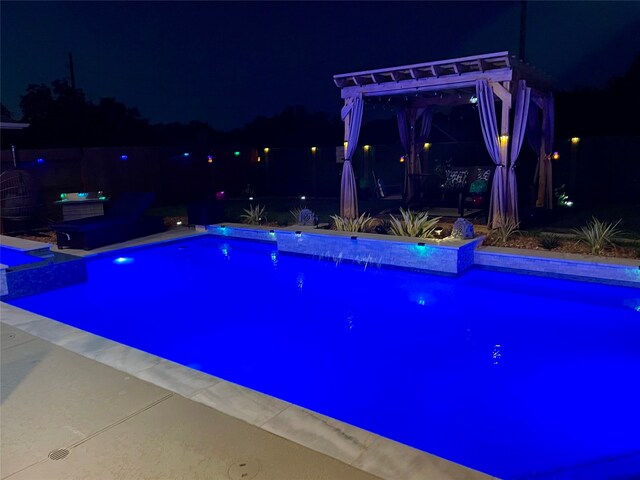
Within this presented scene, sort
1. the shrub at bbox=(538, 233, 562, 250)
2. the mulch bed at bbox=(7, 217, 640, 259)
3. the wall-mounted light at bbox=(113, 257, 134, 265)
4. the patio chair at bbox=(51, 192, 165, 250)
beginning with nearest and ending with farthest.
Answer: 1. the mulch bed at bbox=(7, 217, 640, 259)
2. the shrub at bbox=(538, 233, 562, 250)
3. the wall-mounted light at bbox=(113, 257, 134, 265)
4. the patio chair at bbox=(51, 192, 165, 250)

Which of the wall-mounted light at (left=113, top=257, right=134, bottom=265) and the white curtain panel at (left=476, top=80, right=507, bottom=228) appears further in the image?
the white curtain panel at (left=476, top=80, right=507, bottom=228)

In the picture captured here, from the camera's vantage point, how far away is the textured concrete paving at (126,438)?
212 cm

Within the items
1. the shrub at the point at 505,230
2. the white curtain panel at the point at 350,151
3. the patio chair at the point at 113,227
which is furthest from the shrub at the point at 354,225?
the patio chair at the point at 113,227

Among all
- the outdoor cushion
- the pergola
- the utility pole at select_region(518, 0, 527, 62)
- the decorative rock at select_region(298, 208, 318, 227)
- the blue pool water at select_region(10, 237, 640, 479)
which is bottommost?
the blue pool water at select_region(10, 237, 640, 479)

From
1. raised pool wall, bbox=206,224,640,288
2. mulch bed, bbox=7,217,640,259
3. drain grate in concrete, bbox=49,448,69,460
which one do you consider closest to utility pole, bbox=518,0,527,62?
mulch bed, bbox=7,217,640,259

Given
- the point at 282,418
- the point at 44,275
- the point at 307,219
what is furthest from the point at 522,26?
the point at 282,418

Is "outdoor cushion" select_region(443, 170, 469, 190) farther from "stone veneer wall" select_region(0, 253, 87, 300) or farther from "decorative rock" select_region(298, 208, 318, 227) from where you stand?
"stone veneer wall" select_region(0, 253, 87, 300)

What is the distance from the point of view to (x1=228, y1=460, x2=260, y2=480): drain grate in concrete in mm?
2070

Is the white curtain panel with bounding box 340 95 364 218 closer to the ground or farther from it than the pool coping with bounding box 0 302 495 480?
farther from it

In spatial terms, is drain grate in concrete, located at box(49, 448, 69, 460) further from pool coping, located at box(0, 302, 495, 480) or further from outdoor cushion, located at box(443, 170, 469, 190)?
outdoor cushion, located at box(443, 170, 469, 190)

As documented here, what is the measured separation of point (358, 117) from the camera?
31.9 feet

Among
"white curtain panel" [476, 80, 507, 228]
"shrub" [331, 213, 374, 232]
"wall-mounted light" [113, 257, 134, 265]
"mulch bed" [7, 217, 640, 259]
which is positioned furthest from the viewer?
"shrub" [331, 213, 374, 232]

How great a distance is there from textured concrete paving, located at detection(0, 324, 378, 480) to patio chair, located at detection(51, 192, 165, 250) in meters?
5.33

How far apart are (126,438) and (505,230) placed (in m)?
6.84
